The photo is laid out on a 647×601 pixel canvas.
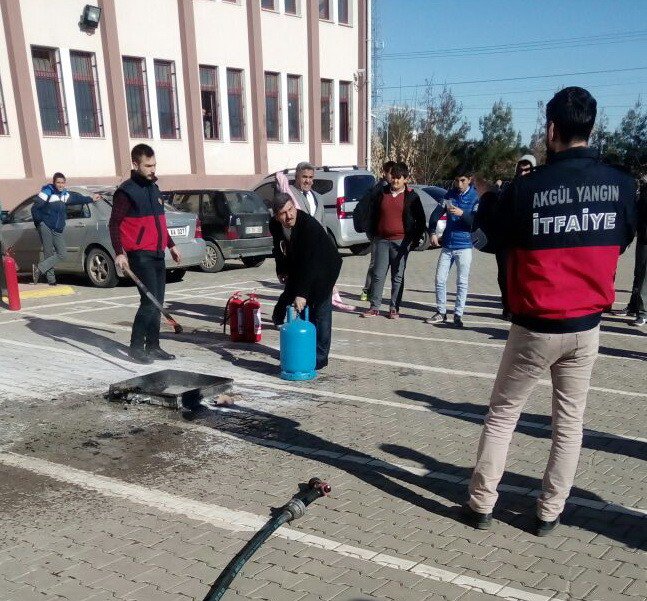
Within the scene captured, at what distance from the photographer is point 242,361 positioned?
716 cm

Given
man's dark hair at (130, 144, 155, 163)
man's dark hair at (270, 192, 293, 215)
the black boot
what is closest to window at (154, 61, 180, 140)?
man's dark hair at (130, 144, 155, 163)

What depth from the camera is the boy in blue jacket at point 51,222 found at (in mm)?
11680

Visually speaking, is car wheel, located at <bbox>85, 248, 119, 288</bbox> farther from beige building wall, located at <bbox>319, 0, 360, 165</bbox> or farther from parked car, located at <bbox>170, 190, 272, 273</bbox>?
beige building wall, located at <bbox>319, 0, 360, 165</bbox>

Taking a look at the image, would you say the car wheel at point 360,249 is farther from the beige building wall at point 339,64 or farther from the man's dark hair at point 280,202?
the beige building wall at point 339,64

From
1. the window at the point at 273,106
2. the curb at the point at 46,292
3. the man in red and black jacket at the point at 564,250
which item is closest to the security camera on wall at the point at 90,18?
the window at the point at 273,106

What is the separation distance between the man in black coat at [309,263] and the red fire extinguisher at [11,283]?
16.9 ft

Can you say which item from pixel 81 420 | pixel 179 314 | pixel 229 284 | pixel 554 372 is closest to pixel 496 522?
pixel 554 372

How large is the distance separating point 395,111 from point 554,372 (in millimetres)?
39658

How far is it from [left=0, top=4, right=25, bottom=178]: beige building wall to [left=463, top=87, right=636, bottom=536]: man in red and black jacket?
17865 millimetres

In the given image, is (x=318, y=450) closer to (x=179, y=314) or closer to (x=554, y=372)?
(x=554, y=372)

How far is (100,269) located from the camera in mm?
12086

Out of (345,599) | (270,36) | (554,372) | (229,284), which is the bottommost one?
(229,284)

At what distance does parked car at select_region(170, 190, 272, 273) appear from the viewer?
13.7 metres

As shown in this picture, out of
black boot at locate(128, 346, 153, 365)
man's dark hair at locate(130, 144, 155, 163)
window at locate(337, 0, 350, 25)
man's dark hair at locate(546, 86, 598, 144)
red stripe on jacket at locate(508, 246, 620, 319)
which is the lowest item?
black boot at locate(128, 346, 153, 365)
